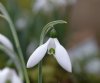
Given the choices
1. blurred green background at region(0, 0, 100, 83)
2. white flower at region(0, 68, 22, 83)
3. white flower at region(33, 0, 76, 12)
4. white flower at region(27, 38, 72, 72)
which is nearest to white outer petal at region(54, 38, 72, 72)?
white flower at region(27, 38, 72, 72)

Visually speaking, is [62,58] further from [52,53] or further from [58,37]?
[58,37]

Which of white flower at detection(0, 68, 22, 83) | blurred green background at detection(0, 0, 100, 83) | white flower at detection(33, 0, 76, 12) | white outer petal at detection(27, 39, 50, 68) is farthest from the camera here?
white flower at detection(33, 0, 76, 12)

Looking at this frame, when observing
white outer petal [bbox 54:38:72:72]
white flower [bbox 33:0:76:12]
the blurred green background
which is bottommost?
Answer: white outer petal [bbox 54:38:72:72]

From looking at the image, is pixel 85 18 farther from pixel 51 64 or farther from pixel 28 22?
pixel 51 64

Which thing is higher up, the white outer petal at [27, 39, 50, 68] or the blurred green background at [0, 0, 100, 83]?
the blurred green background at [0, 0, 100, 83]

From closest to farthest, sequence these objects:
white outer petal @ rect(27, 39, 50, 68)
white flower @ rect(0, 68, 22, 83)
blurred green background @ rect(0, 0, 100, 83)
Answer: white outer petal @ rect(27, 39, 50, 68) → white flower @ rect(0, 68, 22, 83) → blurred green background @ rect(0, 0, 100, 83)

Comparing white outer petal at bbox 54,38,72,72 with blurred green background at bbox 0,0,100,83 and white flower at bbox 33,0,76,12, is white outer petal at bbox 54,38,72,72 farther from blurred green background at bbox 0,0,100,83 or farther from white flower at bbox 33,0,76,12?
white flower at bbox 33,0,76,12

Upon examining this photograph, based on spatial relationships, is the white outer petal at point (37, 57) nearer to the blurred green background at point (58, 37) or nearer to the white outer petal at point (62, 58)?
the white outer petal at point (62, 58)

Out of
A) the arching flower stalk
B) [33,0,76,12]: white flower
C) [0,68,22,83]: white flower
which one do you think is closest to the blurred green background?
[33,0,76,12]: white flower

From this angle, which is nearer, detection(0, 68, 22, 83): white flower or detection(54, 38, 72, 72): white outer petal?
detection(54, 38, 72, 72): white outer petal
